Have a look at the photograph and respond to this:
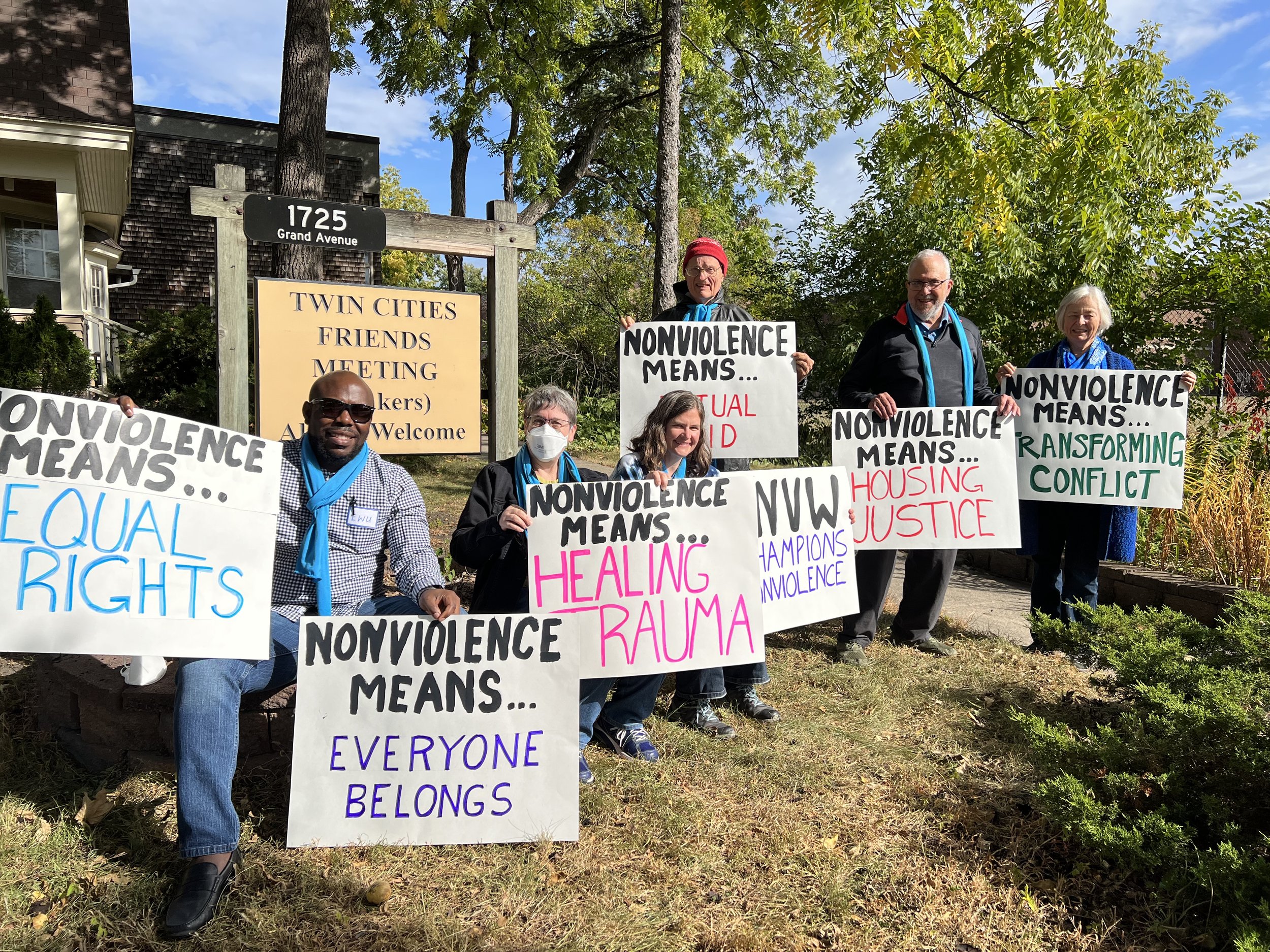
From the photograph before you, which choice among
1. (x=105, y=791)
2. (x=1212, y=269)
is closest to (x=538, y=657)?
(x=105, y=791)

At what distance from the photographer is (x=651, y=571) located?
330 centimetres

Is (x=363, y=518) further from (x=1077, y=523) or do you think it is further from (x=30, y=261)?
(x=30, y=261)

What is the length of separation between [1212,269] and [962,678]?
16.2ft

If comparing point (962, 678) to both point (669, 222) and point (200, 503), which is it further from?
point (669, 222)

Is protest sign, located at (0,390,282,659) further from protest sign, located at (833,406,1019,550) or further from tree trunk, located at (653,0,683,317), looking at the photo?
tree trunk, located at (653,0,683,317)

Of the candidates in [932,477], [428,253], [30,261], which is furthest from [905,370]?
[30,261]

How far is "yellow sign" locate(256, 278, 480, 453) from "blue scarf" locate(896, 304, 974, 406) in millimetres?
2268

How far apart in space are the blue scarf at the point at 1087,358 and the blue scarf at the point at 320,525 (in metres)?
3.85

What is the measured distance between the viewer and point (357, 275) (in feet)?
60.3

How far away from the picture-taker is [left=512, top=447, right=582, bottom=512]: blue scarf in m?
3.31

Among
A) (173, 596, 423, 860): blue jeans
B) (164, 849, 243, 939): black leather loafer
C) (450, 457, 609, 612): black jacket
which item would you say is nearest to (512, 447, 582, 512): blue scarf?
(450, 457, 609, 612): black jacket

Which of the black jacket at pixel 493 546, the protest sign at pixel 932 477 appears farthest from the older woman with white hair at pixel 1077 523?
the black jacket at pixel 493 546

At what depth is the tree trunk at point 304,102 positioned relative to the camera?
660 centimetres

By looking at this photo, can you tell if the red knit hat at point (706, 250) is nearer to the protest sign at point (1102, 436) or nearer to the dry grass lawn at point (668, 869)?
the protest sign at point (1102, 436)
